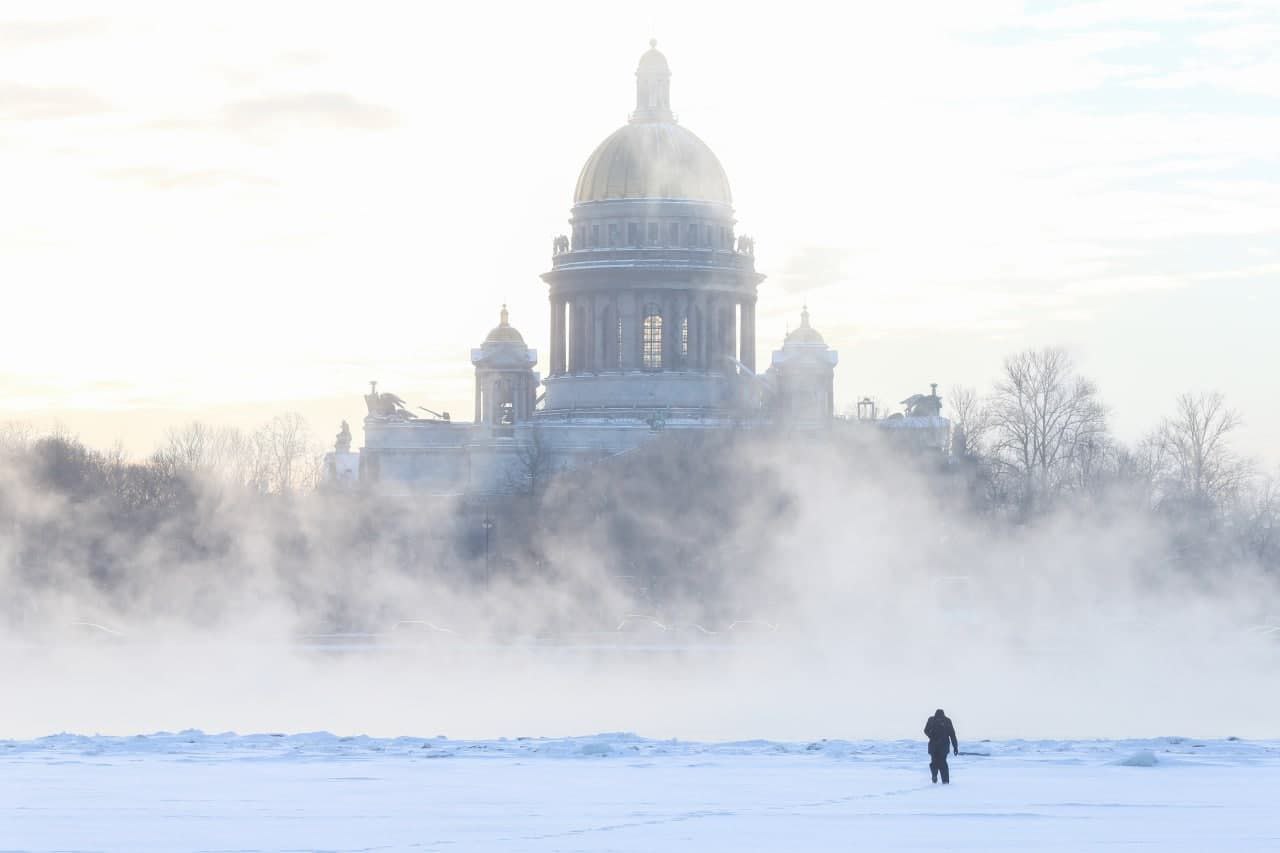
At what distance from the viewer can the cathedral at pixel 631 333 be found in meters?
124

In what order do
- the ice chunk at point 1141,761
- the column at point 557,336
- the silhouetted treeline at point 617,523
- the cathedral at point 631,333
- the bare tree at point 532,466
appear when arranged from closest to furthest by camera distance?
the ice chunk at point 1141,761 < the silhouetted treeline at point 617,523 < the bare tree at point 532,466 < the cathedral at point 631,333 < the column at point 557,336

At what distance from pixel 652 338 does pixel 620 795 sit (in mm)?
101432

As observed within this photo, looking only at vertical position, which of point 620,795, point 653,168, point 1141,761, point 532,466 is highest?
point 653,168

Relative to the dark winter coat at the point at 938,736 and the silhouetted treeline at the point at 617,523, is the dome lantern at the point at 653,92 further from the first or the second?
the dark winter coat at the point at 938,736

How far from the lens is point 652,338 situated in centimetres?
12950

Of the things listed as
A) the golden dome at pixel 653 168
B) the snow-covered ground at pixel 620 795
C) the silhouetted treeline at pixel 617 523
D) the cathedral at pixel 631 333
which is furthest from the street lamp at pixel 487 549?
the snow-covered ground at pixel 620 795

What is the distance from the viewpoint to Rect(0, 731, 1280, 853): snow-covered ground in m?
25.0

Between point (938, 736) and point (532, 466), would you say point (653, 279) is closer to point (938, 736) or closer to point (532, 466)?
point (532, 466)

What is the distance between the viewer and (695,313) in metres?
129

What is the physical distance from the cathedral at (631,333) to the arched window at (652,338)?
0.23 feet

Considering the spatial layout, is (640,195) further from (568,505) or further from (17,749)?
(17,749)

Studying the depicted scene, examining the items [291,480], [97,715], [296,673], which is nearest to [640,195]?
[291,480]

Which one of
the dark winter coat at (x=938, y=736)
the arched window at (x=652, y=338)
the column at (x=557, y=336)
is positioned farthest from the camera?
the column at (x=557, y=336)

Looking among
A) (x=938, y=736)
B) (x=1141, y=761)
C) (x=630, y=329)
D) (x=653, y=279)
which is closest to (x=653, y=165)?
(x=653, y=279)
